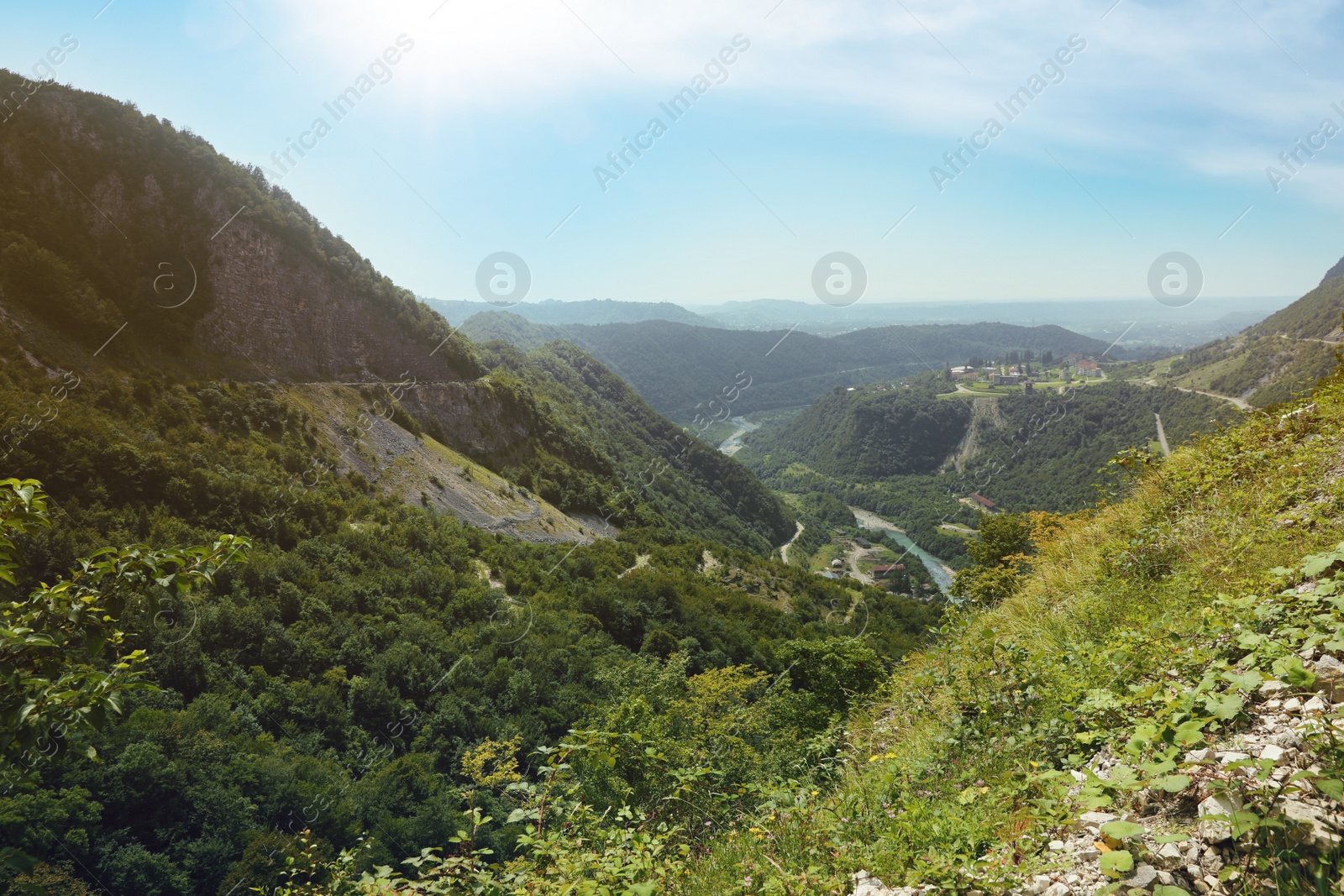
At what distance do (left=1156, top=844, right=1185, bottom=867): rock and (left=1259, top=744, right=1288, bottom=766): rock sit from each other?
0.70 metres

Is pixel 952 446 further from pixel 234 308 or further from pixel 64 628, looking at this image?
pixel 64 628

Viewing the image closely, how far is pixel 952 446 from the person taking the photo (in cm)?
13600

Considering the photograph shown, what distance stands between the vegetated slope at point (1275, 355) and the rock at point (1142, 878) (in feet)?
288

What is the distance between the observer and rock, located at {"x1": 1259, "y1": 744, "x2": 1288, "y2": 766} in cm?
297

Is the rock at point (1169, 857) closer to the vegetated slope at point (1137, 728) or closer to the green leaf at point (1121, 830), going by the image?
the vegetated slope at point (1137, 728)

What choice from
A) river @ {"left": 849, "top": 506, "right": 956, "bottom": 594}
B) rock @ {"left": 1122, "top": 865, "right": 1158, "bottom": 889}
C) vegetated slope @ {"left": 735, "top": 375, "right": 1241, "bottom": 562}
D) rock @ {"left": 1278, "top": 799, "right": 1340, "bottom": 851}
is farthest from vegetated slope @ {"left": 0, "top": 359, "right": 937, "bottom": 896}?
vegetated slope @ {"left": 735, "top": 375, "right": 1241, "bottom": 562}

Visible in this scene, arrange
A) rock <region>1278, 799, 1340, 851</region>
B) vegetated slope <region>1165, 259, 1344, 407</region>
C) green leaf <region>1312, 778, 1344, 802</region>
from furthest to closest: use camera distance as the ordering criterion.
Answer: vegetated slope <region>1165, 259, 1344, 407</region> < rock <region>1278, 799, 1340, 851</region> < green leaf <region>1312, 778, 1344, 802</region>

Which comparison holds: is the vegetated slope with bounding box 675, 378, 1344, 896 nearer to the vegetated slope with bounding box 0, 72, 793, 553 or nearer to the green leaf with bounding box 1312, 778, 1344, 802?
the green leaf with bounding box 1312, 778, 1344, 802

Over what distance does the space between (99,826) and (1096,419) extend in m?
125

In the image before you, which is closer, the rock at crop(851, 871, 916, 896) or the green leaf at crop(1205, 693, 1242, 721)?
the green leaf at crop(1205, 693, 1242, 721)

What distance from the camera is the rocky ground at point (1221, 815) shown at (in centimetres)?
261

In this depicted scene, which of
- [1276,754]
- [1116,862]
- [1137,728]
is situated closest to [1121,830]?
[1116,862]

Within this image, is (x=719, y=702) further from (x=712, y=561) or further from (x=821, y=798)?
(x=712, y=561)

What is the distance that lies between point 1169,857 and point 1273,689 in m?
1.61
